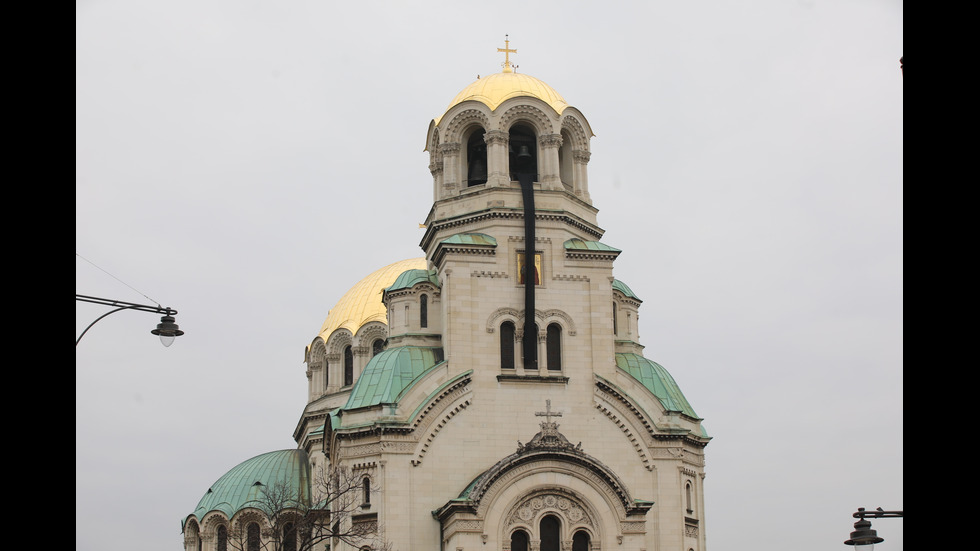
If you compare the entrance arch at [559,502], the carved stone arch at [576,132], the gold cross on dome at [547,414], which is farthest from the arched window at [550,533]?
the carved stone arch at [576,132]

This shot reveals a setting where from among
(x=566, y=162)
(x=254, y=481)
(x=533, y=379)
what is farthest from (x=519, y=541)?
(x=254, y=481)

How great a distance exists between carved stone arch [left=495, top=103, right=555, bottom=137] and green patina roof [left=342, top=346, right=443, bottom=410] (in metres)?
8.74

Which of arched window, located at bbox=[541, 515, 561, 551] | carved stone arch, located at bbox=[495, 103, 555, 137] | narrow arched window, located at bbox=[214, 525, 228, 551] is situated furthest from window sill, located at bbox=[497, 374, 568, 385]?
narrow arched window, located at bbox=[214, 525, 228, 551]

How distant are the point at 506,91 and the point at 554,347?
10004 mm

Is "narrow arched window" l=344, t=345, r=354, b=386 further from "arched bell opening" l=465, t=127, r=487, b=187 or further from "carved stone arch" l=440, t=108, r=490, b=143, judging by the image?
"carved stone arch" l=440, t=108, r=490, b=143

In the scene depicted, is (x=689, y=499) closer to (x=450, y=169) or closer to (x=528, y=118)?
(x=450, y=169)

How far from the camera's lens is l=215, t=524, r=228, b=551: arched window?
186 feet

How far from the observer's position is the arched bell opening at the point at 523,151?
1911 inches

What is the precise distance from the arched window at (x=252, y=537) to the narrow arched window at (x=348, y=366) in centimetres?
862

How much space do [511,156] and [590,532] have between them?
49.0 feet

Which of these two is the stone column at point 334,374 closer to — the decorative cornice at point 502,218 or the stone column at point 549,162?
the decorative cornice at point 502,218
